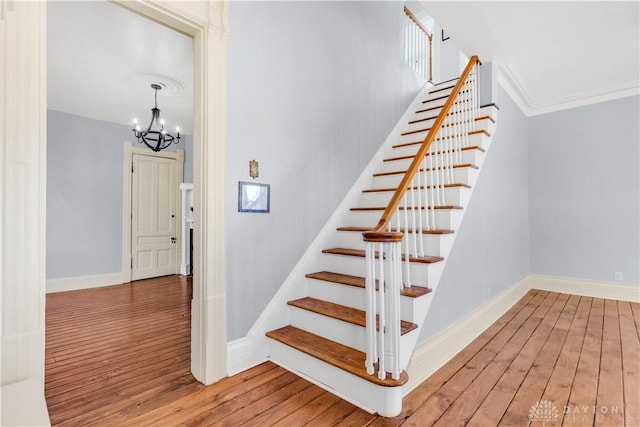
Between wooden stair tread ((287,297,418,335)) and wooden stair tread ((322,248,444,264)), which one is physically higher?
wooden stair tread ((322,248,444,264))

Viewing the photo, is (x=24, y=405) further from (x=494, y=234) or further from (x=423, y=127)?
(x=423, y=127)

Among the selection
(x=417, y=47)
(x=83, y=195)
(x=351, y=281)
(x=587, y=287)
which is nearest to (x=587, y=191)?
(x=587, y=287)

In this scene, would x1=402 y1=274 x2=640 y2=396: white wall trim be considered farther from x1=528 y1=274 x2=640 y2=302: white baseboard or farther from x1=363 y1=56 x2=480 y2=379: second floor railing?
x1=363 y1=56 x2=480 y2=379: second floor railing

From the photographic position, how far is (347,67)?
3.41 metres

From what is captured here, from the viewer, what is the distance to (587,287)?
14.4ft

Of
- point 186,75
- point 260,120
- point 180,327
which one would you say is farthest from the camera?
point 186,75

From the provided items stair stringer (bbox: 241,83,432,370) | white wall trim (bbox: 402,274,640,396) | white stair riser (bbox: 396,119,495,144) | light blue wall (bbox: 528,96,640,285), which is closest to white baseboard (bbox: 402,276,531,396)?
white wall trim (bbox: 402,274,640,396)

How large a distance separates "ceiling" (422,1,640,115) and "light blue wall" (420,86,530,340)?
436mm

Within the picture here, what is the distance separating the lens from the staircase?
6.04 feet

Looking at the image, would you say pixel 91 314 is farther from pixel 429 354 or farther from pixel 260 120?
pixel 429 354

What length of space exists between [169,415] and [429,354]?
173 cm

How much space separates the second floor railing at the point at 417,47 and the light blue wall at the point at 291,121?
3.06 ft

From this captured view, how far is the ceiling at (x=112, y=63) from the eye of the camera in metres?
2.70

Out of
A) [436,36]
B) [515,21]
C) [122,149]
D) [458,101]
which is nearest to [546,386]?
[458,101]
